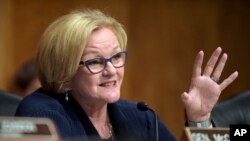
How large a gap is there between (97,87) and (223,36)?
231cm

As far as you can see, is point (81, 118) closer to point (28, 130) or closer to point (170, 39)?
point (28, 130)

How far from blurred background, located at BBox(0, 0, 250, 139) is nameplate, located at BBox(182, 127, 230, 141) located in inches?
100

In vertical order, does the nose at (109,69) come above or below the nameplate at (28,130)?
above

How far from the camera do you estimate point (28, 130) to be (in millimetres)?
1177

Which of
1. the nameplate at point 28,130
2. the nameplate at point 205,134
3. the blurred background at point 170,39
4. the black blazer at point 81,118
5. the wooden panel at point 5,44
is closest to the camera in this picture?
the nameplate at point 28,130

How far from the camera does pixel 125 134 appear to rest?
7.48 ft

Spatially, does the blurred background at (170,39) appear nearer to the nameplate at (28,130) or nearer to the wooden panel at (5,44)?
the wooden panel at (5,44)

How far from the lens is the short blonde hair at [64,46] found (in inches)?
86.0

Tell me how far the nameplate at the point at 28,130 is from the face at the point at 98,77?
3.30 feet

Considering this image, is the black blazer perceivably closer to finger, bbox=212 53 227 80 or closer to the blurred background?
finger, bbox=212 53 227 80

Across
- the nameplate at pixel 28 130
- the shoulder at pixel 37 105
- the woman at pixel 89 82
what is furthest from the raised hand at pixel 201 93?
the nameplate at pixel 28 130

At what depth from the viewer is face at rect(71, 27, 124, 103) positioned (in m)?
2.20

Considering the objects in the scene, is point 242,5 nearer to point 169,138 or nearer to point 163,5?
point 163,5

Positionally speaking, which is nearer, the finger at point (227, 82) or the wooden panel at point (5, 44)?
the finger at point (227, 82)
